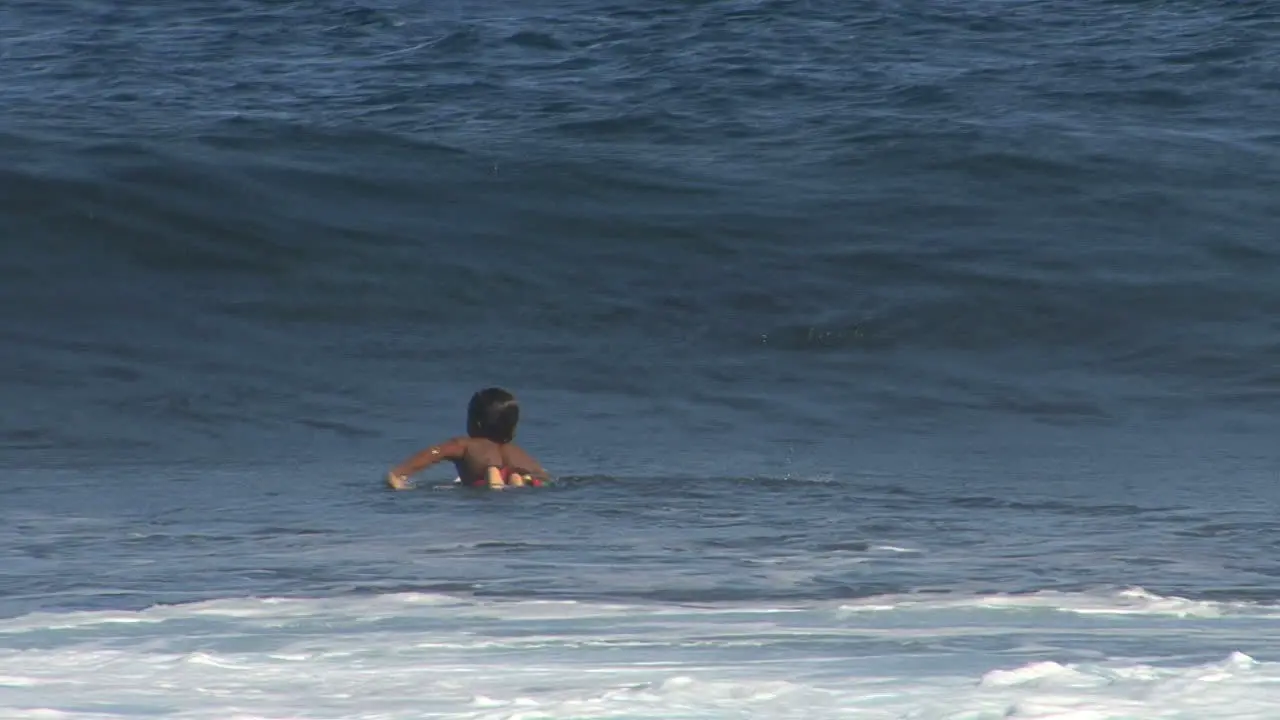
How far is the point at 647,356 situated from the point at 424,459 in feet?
12.8

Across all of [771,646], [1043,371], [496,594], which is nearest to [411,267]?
[1043,371]

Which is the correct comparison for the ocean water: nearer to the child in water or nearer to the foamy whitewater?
the foamy whitewater

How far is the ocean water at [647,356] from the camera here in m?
6.06

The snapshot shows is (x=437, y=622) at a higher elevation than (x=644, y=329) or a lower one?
higher

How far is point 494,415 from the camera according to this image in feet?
34.1

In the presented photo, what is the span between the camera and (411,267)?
15.5m

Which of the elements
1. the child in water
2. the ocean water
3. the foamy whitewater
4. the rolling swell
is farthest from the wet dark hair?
the foamy whitewater

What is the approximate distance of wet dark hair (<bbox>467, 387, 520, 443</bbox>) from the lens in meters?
10.4

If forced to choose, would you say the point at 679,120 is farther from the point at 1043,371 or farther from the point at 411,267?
the point at 1043,371

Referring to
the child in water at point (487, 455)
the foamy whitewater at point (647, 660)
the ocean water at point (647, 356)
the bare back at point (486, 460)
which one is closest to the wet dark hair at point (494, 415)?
the child in water at point (487, 455)

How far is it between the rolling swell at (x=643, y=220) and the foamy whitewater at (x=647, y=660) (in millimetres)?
5375

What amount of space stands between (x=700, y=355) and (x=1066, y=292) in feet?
10.4

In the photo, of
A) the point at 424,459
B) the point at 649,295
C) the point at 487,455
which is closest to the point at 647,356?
the point at 649,295

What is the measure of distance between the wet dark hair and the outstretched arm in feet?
0.50
